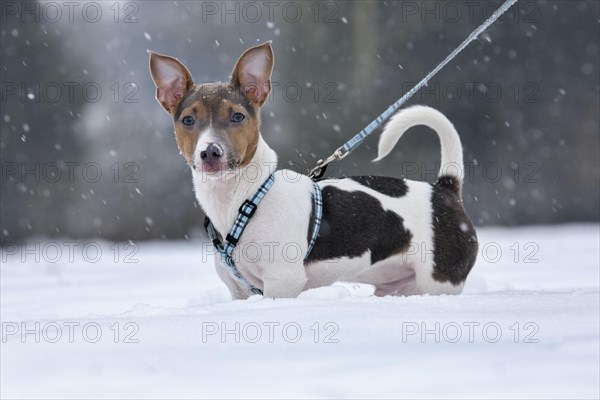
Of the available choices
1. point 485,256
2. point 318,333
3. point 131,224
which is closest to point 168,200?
point 131,224

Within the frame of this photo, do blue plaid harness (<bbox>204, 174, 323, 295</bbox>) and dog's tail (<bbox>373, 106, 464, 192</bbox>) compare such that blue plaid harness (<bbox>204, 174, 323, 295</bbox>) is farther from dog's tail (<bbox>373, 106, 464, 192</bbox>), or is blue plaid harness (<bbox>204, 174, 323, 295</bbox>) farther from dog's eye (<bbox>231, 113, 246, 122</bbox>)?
dog's tail (<bbox>373, 106, 464, 192</bbox>)

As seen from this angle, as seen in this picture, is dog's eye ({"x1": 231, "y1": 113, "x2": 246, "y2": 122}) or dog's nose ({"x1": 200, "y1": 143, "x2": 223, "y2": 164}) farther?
dog's eye ({"x1": 231, "y1": 113, "x2": 246, "y2": 122})

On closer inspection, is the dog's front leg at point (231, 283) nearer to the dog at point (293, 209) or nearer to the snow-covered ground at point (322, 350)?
the dog at point (293, 209)

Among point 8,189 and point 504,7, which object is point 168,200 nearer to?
point 8,189

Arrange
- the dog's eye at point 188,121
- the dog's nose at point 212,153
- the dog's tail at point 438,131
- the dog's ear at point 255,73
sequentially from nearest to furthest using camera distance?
the dog's nose at point 212,153 < the dog's eye at point 188,121 < the dog's ear at point 255,73 < the dog's tail at point 438,131

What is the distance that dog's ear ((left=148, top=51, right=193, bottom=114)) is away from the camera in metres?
3.89

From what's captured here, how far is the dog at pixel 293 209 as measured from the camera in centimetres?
363

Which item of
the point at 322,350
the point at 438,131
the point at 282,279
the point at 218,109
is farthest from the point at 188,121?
the point at 322,350

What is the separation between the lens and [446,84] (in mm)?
15219

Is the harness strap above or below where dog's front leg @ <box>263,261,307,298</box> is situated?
above

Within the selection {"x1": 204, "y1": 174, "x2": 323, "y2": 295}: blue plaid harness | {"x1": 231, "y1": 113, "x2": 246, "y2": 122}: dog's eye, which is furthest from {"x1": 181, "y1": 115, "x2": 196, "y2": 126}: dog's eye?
{"x1": 204, "y1": 174, "x2": 323, "y2": 295}: blue plaid harness

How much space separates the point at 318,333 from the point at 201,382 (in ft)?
1.76

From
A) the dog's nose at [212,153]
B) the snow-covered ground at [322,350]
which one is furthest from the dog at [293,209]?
the snow-covered ground at [322,350]

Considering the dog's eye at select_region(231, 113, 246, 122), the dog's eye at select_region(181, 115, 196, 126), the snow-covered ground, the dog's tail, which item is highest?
the dog's tail
